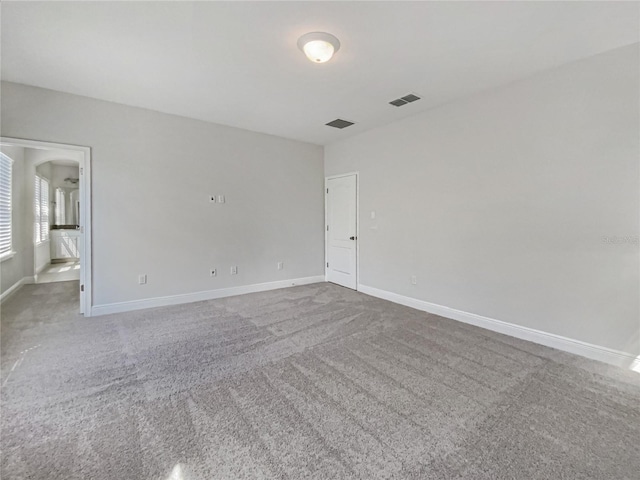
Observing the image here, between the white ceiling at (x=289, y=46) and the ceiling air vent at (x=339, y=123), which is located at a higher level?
the ceiling air vent at (x=339, y=123)

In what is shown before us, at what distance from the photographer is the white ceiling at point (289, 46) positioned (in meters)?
2.05

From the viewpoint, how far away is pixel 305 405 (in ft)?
6.34

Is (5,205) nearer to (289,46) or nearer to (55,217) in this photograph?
(55,217)

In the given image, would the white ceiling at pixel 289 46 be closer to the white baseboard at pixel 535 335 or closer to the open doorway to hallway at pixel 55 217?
the white baseboard at pixel 535 335

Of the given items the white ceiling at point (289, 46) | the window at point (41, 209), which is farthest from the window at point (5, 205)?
the white ceiling at point (289, 46)

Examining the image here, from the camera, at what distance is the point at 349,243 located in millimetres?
5285

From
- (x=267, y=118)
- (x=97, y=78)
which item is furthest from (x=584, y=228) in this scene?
(x=97, y=78)

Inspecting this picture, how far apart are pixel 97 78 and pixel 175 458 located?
3.69m

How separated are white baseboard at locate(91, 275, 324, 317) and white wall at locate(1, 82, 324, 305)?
3.1 inches

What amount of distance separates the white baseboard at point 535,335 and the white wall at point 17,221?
20.9 ft

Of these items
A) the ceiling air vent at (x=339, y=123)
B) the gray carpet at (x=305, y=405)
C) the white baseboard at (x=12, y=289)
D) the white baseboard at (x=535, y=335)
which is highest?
the ceiling air vent at (x=339, y=123)

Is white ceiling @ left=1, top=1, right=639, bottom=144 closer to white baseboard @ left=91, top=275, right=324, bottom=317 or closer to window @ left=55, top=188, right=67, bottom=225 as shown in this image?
white baseboard @ left=91, top=275, right=324, bottom=317

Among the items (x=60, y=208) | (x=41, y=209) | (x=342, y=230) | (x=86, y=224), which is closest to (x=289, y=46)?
(x=86, y=224)

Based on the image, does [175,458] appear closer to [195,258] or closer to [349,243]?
[195,258]
